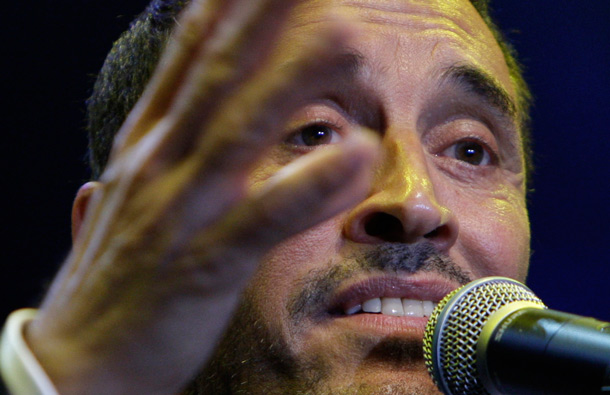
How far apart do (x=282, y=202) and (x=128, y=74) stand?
1.61 m

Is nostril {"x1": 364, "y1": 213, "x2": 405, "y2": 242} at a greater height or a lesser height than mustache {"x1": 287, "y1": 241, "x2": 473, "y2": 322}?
greater

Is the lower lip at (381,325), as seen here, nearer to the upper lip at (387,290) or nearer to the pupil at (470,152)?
the upper lip at (387,290)

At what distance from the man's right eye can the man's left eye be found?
1.12ft

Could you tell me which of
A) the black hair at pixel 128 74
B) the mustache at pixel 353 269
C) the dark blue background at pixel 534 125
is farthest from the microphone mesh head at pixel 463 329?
the dark blue background at pixel 534 125

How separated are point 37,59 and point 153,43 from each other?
69 cm

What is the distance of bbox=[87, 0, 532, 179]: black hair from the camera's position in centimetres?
220

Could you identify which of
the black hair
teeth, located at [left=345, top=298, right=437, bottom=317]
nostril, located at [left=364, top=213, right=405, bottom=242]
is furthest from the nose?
the black hair

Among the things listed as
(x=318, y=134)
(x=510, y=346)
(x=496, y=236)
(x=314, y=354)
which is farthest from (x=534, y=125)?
(x=510, y=346)

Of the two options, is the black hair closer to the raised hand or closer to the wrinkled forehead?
the wrinkled forehead

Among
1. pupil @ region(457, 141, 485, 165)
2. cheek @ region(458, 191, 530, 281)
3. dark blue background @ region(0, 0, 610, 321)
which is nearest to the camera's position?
cheek @ region(458, 191, 530, 281)

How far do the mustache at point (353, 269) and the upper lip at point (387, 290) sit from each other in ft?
0.06

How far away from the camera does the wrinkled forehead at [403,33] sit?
1.75 m

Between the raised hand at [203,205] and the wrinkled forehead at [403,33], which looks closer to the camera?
the raised hand at [203,205]

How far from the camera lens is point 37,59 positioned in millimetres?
2621
